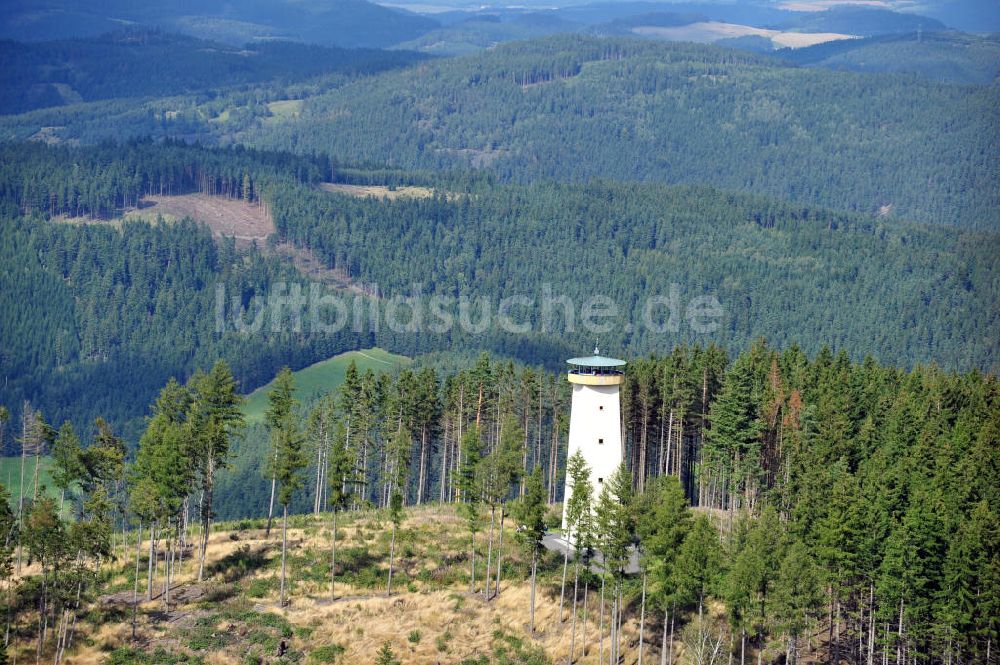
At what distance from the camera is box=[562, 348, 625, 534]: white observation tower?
3819 inches

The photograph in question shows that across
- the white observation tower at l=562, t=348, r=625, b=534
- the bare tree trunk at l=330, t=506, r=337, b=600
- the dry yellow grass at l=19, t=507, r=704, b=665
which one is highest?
the white observation tower at l=562, t=348, r=625, b=534

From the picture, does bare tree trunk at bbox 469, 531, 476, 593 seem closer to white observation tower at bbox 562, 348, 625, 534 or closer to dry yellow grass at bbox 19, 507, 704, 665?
dry yellow grass at bbox 19, 507, 704, 665

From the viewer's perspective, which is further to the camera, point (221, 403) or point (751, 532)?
point (221, 403)

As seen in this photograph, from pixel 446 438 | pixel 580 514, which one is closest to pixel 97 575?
pixel 580 514

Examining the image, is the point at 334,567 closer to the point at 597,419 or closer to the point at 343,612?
the point at 343,612

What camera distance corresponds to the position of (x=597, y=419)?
97.6 m

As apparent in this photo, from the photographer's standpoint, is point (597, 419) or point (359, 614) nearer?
point (359, 614)

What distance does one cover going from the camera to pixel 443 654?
8706cm

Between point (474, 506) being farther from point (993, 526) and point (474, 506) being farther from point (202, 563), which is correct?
point (993, 526)

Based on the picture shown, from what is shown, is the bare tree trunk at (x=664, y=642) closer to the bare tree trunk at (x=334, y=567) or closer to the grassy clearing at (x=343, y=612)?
the grassy clearing at (x=343, y=612)

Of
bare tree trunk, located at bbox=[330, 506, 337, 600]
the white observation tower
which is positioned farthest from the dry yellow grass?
the white observation tower

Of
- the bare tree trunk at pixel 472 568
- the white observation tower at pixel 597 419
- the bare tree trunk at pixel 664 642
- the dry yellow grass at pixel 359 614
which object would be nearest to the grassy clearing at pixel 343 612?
the dry yellow grass at pixel 359 614

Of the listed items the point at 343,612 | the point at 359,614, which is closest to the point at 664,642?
the point at 359,614

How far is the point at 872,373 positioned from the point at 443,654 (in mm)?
55360
